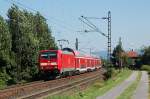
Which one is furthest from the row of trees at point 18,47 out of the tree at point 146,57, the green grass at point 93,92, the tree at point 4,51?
the tree at point 146,57

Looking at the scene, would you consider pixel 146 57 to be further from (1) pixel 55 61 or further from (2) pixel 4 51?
(1) pixel 55 61

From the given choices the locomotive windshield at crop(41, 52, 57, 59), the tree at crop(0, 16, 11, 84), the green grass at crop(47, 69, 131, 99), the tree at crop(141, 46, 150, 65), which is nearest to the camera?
the green grass at crop(47, 69, 131, 99)

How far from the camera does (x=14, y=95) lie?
30297mm

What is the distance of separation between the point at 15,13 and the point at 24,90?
81.8 ft

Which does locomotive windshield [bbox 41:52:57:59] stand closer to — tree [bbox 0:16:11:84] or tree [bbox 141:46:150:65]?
tree [bbox 0:16:11:84]

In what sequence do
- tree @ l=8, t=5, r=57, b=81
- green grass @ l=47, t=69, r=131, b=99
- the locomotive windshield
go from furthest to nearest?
tree @ l=8, t=5, r=57, b=81 → the locomotive windshield → green grass @ l=47, t=69, r=131, b=99

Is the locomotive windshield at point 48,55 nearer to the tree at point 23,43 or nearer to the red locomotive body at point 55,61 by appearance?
the red locomotive body at point 55,61

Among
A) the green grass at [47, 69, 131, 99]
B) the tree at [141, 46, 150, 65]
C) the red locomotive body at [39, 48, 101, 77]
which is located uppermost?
the tree at [141, 46, 150, 65]

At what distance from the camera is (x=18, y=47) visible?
183 ft

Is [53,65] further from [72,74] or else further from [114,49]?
[114,49]

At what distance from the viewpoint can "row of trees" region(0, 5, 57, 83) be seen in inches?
2046

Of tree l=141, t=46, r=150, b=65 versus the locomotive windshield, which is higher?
tree l=141, t=46, r=150, b=65

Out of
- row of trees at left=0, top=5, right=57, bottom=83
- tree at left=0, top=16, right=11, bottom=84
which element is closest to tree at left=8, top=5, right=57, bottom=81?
row of trees at left=0, top=5, right=57, bottom=83

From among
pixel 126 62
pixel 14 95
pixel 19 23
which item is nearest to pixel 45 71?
pixel 19 23
